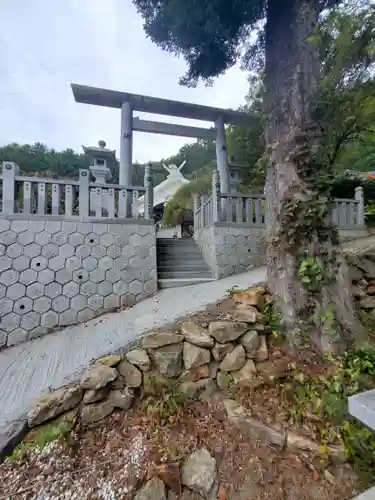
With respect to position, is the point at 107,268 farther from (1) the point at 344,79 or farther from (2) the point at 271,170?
(1) the point at 344,79

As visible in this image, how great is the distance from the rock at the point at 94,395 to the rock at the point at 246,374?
3.45 feet

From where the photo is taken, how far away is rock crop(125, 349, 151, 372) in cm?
200

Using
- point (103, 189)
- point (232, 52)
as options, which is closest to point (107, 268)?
point (103, 189)

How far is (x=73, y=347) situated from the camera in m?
2.53

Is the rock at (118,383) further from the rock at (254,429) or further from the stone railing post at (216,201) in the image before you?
the stone railing post at (216,201)

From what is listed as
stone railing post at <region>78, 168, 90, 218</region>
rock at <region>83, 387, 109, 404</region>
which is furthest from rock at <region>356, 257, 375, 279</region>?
stone railing post at <region>78, 168, 90, 218</region>

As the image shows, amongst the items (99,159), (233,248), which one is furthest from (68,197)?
(233,248)

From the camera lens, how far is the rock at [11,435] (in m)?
1.49

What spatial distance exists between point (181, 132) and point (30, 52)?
4155mm

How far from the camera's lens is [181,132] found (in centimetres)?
610

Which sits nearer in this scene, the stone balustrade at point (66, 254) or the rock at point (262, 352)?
the rock at point (262, 352)

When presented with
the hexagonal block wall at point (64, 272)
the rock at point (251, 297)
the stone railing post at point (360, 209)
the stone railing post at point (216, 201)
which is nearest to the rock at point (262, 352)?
the rock at point (251, 297)

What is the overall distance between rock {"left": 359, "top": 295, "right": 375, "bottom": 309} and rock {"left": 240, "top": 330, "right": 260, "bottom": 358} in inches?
60.6

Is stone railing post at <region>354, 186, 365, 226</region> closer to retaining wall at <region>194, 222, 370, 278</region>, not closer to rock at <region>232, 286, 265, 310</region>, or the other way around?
retaining wall at <region>194, 222, 370, 278</region>
